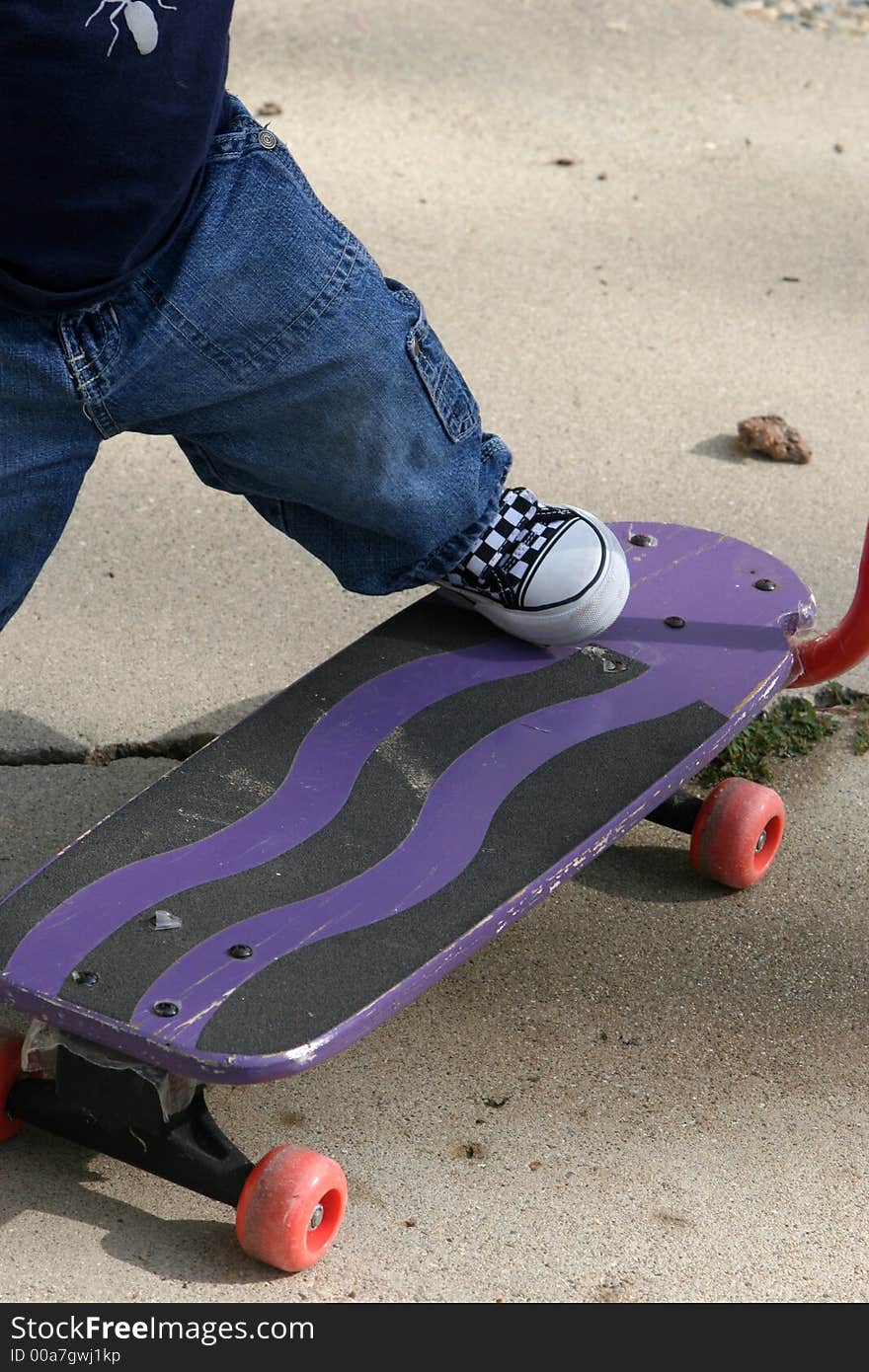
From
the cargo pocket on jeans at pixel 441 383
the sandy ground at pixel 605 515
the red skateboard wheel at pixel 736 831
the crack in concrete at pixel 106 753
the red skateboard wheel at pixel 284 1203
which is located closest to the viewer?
the red skateboard wheel at pixel 284 1203

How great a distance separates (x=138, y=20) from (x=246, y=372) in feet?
1.17

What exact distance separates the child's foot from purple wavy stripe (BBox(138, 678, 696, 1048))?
114 millimetres

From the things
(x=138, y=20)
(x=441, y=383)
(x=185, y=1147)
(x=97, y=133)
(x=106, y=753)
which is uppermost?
(x=138, y=20)

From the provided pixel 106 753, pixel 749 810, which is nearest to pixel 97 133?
pixel 106 753

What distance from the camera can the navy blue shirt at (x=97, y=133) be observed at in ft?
5.03

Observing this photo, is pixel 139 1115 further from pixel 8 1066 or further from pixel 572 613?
pixel 572 613

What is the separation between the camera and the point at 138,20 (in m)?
1.55

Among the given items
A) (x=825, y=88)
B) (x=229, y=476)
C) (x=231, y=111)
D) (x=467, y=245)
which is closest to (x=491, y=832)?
(x=229, y=476)

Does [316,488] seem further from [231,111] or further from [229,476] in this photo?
[231,111]

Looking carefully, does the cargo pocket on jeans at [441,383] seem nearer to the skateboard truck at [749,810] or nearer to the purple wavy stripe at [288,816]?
the purple wavy stripe at [288,816]


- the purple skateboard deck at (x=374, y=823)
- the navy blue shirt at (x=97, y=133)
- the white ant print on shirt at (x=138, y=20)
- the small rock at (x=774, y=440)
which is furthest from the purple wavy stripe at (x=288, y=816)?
the small rock at (x=774, y=440)

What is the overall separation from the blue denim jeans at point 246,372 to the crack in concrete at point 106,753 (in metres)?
0.47

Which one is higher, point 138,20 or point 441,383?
point 138,20

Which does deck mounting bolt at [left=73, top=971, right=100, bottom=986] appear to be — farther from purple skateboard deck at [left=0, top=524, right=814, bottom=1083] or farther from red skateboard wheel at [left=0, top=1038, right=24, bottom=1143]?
red skateboard wheel at [left=0, top=1038, right=24, bottom=1143]
